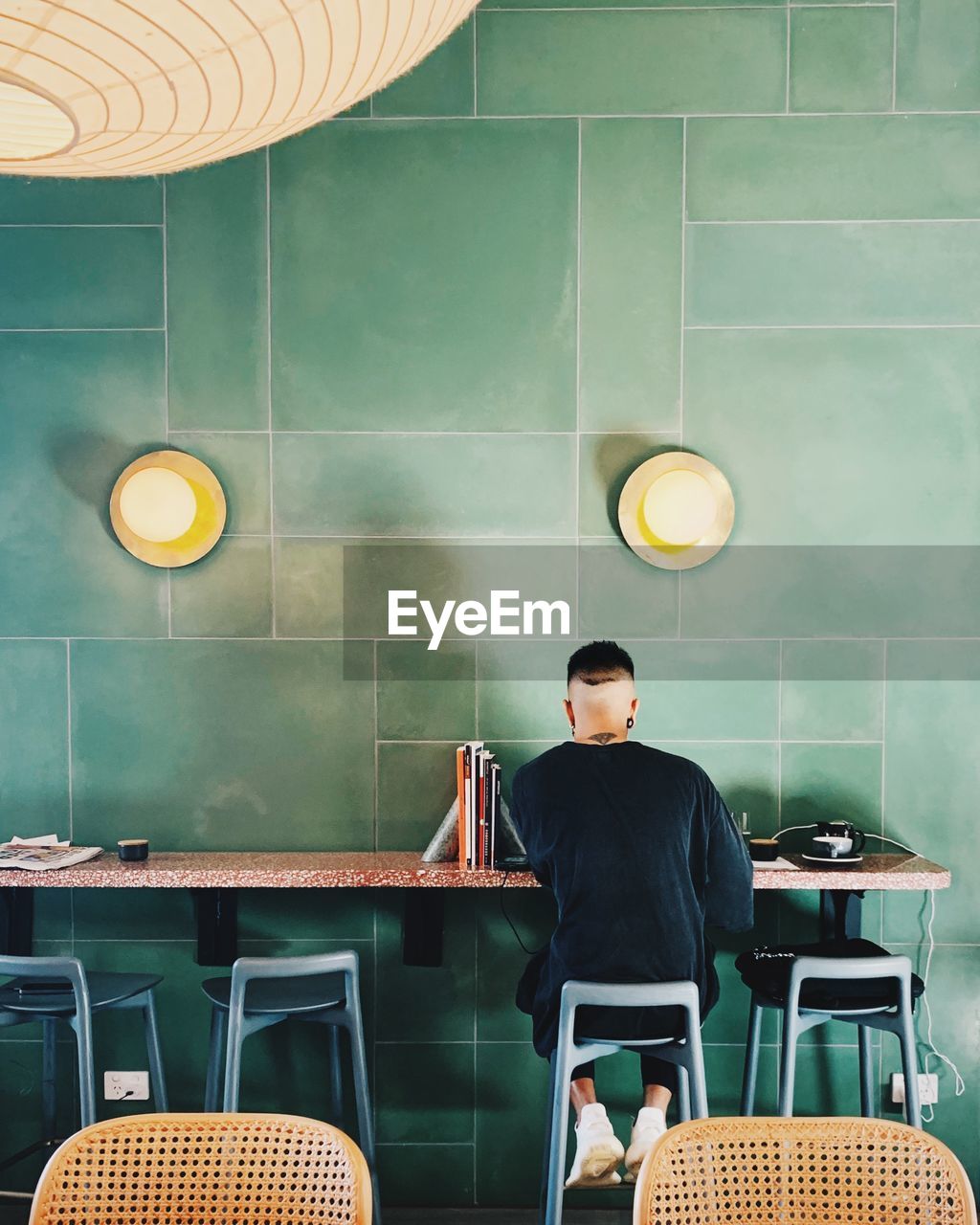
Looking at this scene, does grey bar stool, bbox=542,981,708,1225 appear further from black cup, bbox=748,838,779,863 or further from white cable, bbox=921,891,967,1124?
white cable, bbox=921,891,967,1124

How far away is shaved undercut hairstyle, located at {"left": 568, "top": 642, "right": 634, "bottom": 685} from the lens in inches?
94.2

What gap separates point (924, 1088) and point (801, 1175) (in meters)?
1.86

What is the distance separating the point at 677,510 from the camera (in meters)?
2.68

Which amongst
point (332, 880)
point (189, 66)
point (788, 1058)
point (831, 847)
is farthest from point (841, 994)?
point (189, 66)

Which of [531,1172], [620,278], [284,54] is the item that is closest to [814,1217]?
[284,54]

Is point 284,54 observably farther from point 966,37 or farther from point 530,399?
point 966,37

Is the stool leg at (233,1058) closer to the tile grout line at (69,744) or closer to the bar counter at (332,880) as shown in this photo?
the bar counter at (332,880)

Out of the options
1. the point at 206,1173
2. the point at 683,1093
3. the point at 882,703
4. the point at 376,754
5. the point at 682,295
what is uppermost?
the point at 682,295

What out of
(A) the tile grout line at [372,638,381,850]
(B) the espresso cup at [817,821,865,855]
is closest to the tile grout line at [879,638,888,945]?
(B) the espresso cup at [817,821,865,855]

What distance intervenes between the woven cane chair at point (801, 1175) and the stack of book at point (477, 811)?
52.0 inches

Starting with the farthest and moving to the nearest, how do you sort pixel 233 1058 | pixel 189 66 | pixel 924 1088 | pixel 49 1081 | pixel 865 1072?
pixel 924 1088
pixel 49 1081
pixel 865 1072
pixel 233 1058
pixel 189 66

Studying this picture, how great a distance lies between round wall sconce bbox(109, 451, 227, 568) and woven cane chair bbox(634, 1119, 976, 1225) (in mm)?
2057

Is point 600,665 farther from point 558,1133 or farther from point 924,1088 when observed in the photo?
point 924,1088

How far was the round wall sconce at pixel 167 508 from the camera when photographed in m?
2.69
